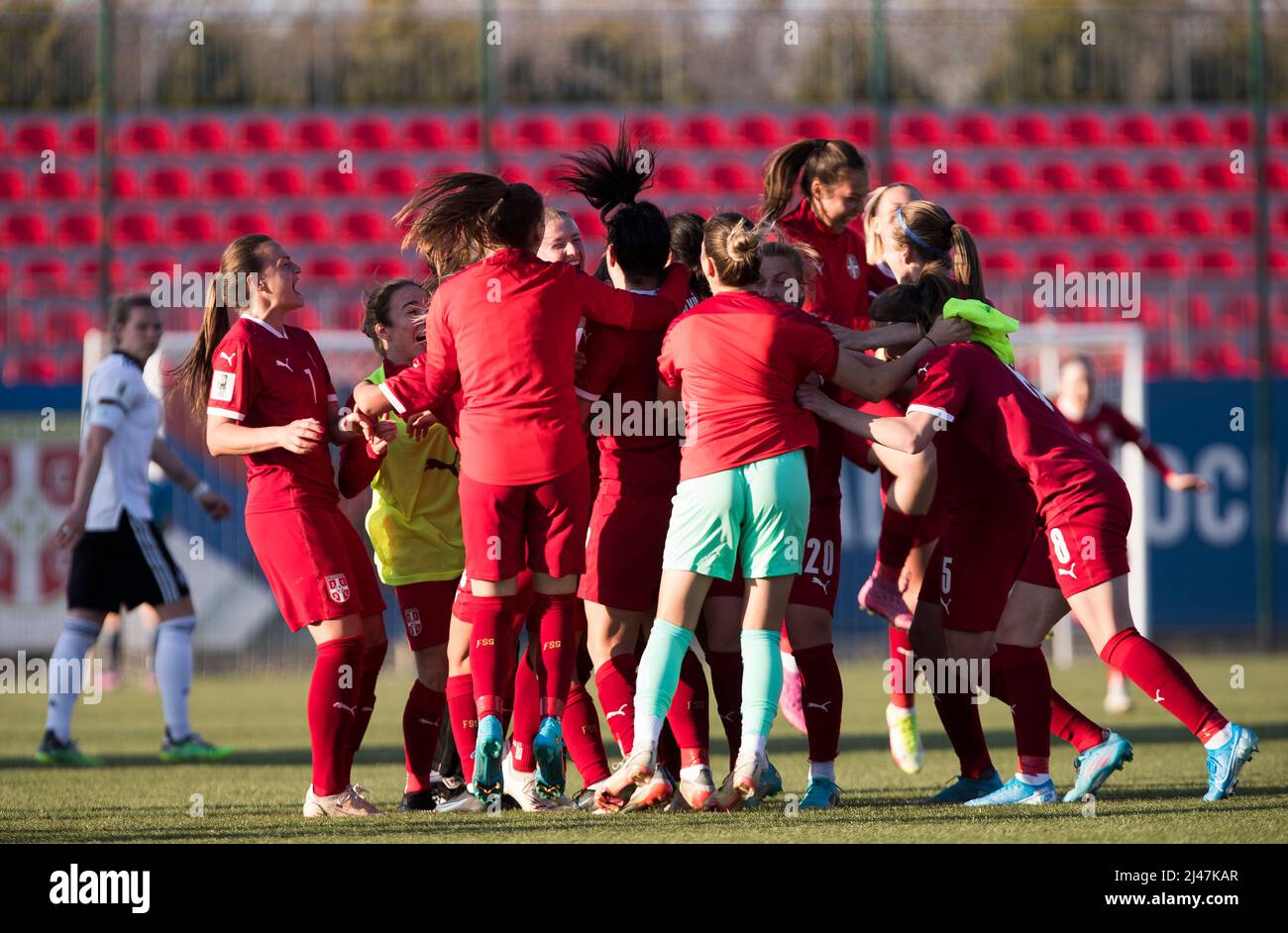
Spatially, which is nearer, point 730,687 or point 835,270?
point 730,687

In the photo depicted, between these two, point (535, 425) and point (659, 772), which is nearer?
point (535, 425)

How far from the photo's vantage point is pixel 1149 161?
16.9 m

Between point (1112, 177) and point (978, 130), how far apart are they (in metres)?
1.46

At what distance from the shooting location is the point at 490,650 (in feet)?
16.4

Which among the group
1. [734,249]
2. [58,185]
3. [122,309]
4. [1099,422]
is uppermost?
[58,185]

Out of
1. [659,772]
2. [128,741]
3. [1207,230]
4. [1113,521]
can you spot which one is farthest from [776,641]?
[1207,230]

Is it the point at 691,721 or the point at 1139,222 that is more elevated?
the point at 1139,222

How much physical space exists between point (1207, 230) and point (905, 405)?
1192cm

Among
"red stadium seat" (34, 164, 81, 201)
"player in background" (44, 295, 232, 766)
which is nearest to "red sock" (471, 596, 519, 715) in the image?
"player in background" (44, 295, 232, 766)

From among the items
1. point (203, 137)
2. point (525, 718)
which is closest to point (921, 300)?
point (525, 718)

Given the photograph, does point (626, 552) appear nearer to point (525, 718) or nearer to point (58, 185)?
point (525, 718)

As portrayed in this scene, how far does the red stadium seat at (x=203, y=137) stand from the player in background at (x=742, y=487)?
42.9 feet

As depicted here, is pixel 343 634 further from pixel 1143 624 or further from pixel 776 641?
pixel 1143 624

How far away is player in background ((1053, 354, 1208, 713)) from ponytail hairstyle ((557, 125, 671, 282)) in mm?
3987
